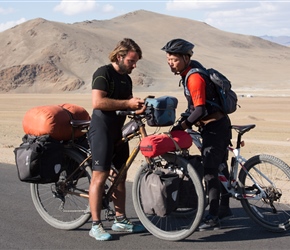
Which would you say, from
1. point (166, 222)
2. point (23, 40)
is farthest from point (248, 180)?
point (23, 40)

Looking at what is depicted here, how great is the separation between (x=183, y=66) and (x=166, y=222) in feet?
5.04

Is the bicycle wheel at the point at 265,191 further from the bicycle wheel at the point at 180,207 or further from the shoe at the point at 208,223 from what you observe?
the bicycle wheel at the point at 180,207

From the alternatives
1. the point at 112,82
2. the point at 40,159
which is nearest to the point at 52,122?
Answer: the point at 40,159

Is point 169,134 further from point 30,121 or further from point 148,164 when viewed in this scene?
point 30,121

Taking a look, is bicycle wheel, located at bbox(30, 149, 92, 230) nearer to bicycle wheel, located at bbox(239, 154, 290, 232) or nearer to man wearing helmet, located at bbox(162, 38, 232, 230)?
man wearing helmet, located at bbox(162, 38, 232, 230)

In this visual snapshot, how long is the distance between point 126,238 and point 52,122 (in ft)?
4.33

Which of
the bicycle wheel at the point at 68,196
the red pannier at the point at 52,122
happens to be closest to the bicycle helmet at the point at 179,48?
the red pannier at the point at 52,122

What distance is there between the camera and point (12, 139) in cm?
1738

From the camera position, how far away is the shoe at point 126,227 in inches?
235

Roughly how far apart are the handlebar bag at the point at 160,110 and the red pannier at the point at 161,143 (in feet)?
0.42

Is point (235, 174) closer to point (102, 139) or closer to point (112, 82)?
point (102, 139)

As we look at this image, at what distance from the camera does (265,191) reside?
19.4 ft

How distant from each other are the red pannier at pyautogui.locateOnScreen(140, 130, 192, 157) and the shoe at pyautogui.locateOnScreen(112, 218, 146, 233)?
837mm

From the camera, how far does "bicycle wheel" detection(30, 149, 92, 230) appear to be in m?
6.15
